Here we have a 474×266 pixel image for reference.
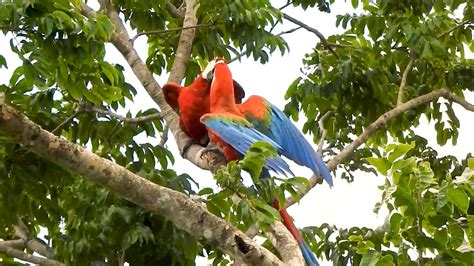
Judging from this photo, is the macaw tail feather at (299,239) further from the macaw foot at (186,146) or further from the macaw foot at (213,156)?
the macaw foot at (186,146)

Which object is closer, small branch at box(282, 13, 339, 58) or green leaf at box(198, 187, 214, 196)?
green leaf at box(198, 187, 214, 196)

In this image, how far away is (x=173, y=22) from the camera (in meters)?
4.17

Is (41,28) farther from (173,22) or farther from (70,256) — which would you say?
(173,22)

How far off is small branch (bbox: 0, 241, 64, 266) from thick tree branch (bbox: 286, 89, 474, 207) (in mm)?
1085

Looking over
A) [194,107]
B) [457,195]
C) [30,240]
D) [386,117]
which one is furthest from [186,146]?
[457,195]

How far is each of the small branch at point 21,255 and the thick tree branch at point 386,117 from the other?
1085mm

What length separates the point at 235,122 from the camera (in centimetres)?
290

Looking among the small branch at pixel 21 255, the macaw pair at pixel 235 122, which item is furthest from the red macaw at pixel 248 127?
the small branch at pixel 21 255

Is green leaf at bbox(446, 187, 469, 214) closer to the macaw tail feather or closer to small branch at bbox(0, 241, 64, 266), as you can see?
the macaw tail feather

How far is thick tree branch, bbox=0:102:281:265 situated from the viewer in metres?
1.98

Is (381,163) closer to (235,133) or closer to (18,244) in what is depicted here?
(235,133)

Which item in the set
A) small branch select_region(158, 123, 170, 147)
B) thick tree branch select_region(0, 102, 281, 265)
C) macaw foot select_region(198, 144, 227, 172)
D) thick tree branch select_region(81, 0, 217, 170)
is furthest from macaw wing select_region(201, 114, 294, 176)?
small branch select_region(158, 123, 170, 147)

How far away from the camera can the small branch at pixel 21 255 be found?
3595 mm

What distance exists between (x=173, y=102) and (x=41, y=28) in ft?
2.59
